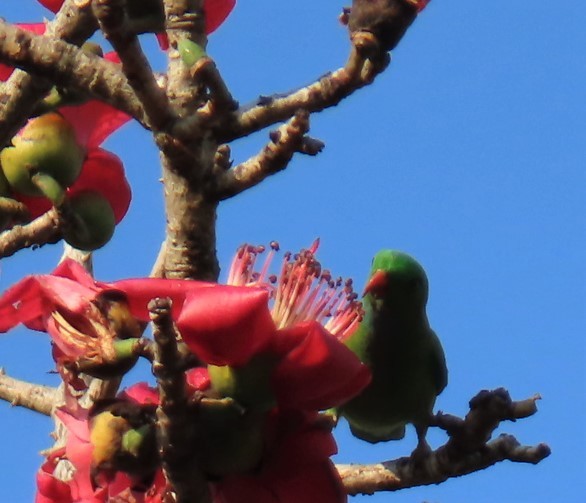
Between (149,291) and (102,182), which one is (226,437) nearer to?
(149,291)

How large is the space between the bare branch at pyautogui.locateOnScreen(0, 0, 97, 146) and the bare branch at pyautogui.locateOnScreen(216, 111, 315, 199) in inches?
17.5

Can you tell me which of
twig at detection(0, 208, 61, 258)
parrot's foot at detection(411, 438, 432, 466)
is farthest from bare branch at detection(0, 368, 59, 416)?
parrot's foot at detection(411, 438, 432, 466)

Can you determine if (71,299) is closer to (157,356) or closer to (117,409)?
(117,409)

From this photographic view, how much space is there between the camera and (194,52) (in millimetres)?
1731

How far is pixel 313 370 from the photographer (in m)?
1.63

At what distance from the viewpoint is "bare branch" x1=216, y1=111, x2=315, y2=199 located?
1.59m

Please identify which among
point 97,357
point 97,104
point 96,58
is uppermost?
point 97,104

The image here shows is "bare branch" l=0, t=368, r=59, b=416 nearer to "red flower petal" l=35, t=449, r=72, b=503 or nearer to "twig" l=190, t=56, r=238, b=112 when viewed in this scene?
"red flower petal" l=35, t=449, r=72, b=503

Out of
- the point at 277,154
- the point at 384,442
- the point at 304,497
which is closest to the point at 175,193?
the point at 277,154

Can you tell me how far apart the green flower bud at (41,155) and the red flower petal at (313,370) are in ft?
2.46

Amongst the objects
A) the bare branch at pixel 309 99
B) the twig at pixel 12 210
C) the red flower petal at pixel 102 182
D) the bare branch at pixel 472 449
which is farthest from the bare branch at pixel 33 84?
the bare branch at pixel 472 449

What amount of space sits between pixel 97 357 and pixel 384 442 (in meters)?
1.94

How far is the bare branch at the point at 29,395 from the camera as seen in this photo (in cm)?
307

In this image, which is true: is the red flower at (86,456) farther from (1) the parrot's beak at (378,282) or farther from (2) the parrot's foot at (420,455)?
(1) the parrot's beak at (378,282)
